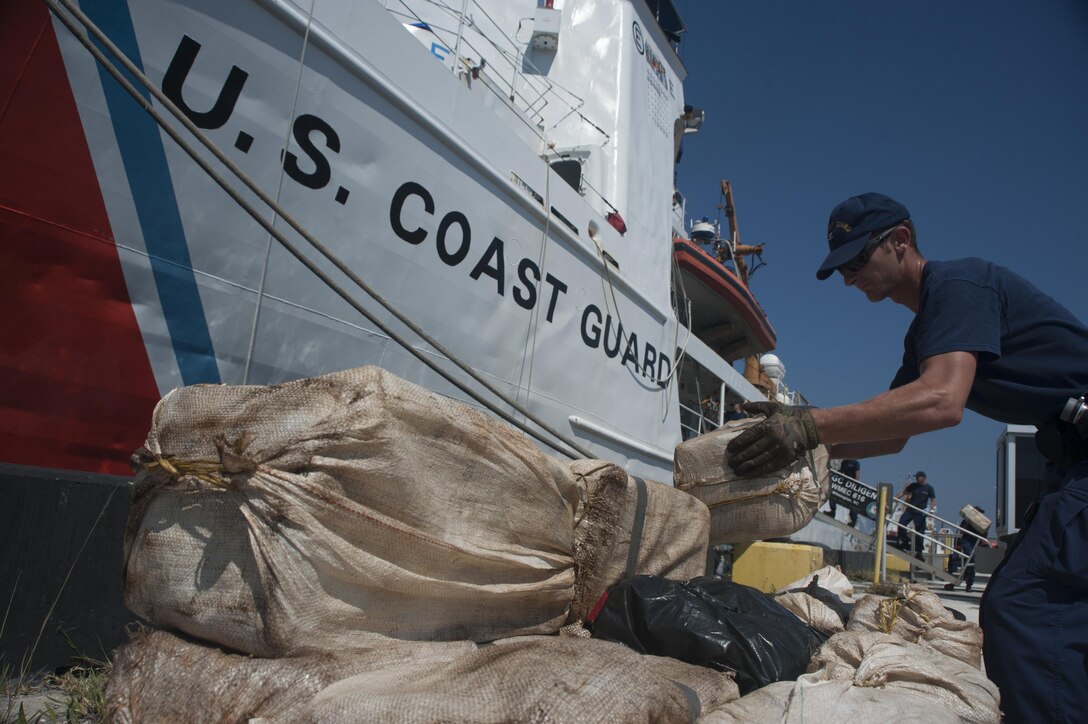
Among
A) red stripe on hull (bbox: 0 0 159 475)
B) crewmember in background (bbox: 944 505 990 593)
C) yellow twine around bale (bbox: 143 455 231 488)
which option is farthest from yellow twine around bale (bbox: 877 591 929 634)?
crewmember in background (bbox: 944 505 990 593)

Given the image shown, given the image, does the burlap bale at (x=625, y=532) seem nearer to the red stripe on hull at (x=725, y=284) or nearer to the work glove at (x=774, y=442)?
the work glove at (x=774, y=442)

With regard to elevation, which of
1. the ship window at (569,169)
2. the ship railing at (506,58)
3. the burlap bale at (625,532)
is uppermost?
the ship railing at (506,58)

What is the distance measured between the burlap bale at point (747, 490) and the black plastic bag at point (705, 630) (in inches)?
13.8

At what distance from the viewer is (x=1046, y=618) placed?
4.05 ft

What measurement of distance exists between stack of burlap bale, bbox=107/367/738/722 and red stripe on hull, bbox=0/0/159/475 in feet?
4.86

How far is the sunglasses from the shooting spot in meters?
1.64

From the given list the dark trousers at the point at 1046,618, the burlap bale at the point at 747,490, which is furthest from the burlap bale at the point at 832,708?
the burlap bale at the point at 747,490

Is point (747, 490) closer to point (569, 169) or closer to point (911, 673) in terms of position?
point (911, 673)

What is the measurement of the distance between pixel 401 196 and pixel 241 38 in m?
0.99

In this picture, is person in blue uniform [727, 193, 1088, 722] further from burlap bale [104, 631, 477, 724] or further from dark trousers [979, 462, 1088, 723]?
burlap bale [104, 631, 477, 724]

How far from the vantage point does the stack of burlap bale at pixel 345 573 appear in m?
0.92

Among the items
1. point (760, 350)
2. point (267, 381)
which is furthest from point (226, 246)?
point (760, 350)

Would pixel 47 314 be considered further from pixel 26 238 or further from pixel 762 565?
pixel 762 565

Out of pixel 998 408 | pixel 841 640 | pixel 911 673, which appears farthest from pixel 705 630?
pixel 998 408
